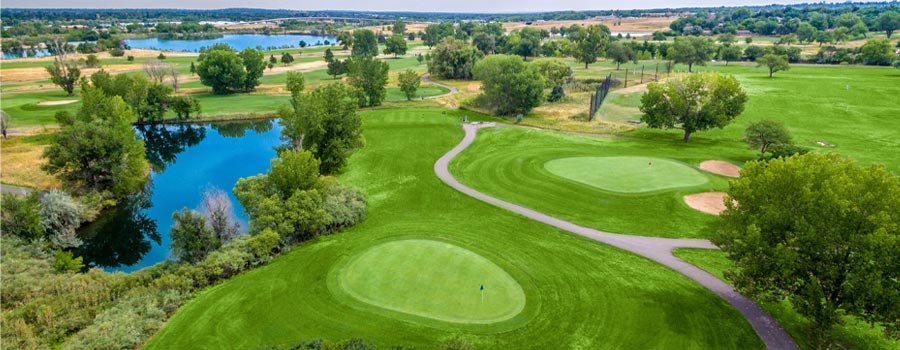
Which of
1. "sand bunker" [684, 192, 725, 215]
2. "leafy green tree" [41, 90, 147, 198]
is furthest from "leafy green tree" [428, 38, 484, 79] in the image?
"sand bunker" [684, 192, 725, 215]

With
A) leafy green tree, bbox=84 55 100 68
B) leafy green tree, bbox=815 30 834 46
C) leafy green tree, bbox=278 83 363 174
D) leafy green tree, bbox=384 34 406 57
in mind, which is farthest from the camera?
leafy green tree, bbox=815 30 834 46

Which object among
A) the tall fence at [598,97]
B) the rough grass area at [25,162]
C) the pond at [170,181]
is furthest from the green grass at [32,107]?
the tall fence at [598,97]

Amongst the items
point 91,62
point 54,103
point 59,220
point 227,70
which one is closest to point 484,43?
point 227,70

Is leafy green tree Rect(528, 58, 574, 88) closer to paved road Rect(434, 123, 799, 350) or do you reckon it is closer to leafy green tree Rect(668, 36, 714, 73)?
leafy green tree Rect(668, 36, 714, 73)

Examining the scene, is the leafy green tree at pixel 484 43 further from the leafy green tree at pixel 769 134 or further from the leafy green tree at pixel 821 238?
the leafy green tree at pixel 821 238

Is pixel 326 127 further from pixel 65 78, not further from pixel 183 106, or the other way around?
pixel 65 78

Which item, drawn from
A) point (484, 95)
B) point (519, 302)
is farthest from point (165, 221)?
point (484, 95)
